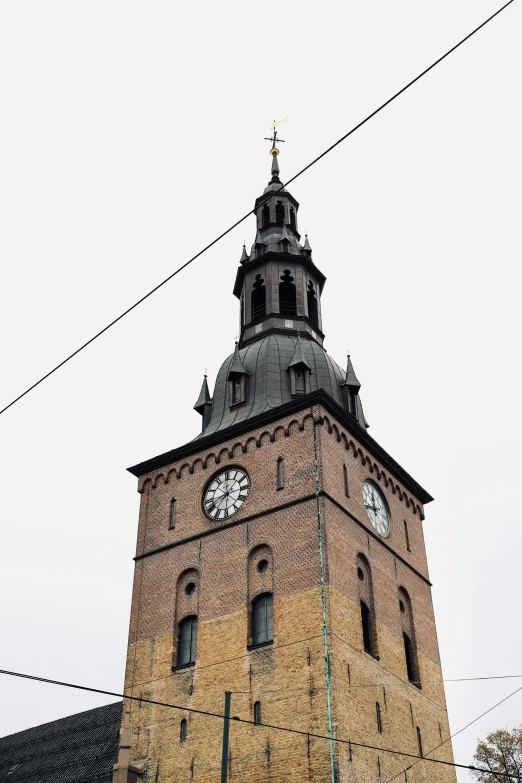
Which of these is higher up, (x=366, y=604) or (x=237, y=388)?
(x=237, y=388)

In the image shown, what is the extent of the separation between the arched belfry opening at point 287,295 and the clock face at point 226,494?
9.24 m

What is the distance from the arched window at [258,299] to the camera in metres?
42.5

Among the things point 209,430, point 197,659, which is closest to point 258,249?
point 209,430

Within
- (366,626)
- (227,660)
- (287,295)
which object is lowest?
(227,660)

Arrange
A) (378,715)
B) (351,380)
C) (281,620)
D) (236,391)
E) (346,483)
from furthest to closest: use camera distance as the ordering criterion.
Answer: (351,380) < (236,391) < (346,483) < (281,620) < (378,715)

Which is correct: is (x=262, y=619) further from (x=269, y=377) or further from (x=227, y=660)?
(x=269, y=377)

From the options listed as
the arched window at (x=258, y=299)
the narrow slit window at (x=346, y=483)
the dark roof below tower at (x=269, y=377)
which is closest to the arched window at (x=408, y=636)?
the narrow slit window at (x=346, y=483)

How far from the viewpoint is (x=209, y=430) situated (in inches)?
1502

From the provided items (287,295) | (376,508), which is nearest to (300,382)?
(376,508)

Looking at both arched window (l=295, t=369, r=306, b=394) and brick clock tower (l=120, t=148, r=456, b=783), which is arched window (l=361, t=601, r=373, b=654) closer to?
brick clock tower (l=120, t=148, r=456, b=783)

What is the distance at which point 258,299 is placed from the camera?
43188mm

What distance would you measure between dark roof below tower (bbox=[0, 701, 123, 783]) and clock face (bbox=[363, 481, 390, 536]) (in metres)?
13.0

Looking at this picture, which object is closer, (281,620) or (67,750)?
(281,620)

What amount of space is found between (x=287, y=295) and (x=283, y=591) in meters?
15.9
